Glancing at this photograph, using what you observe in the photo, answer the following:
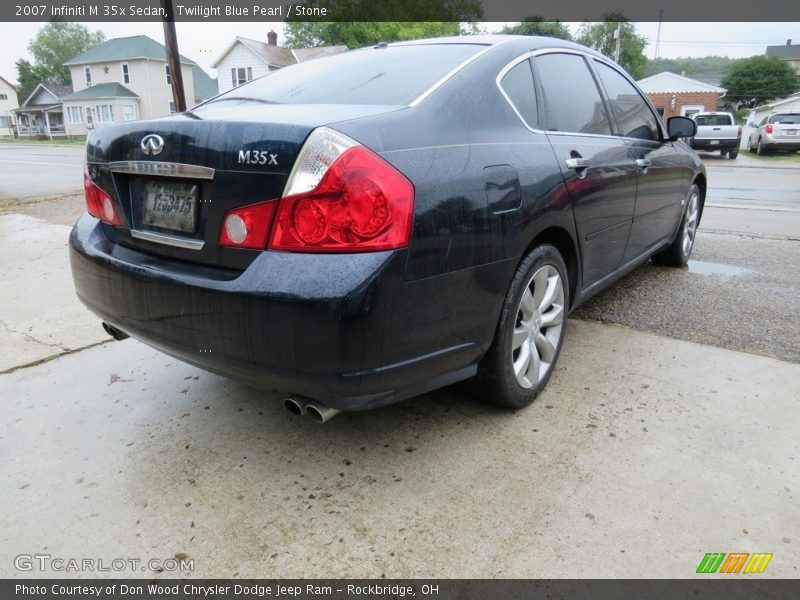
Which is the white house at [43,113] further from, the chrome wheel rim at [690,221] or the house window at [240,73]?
the chrome wheel rim at [690,221]

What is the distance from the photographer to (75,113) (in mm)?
53344

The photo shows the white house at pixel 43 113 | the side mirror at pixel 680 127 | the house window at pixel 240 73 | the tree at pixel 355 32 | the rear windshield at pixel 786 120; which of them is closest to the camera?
the side mirror at pixel 680 127

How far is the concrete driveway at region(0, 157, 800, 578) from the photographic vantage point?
1.85m

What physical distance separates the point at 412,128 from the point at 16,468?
201 centimetres

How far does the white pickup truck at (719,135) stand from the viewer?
911 inches

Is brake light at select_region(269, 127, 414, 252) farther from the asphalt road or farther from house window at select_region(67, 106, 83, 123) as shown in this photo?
house window at select_region(67, 106, 83, 123)

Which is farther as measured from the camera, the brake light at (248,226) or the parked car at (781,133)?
the parked car at (781,133)

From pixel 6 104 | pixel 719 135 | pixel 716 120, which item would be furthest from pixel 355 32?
pixel 6 104

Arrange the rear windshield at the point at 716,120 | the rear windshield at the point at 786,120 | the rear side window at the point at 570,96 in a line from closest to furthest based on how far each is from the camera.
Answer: the rear side window at the point at 570,96, the rear windshield at the point at 716,120, the rear windshield at the point at 786,120

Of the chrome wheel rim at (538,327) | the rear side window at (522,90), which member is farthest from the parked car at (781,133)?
the chrome wheel rim at (538,327)

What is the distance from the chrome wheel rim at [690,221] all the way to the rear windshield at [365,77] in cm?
310

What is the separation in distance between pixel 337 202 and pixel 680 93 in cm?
5216

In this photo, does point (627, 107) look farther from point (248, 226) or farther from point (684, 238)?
point (248, 226)

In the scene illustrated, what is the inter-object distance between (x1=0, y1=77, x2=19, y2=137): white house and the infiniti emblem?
3244 inches
